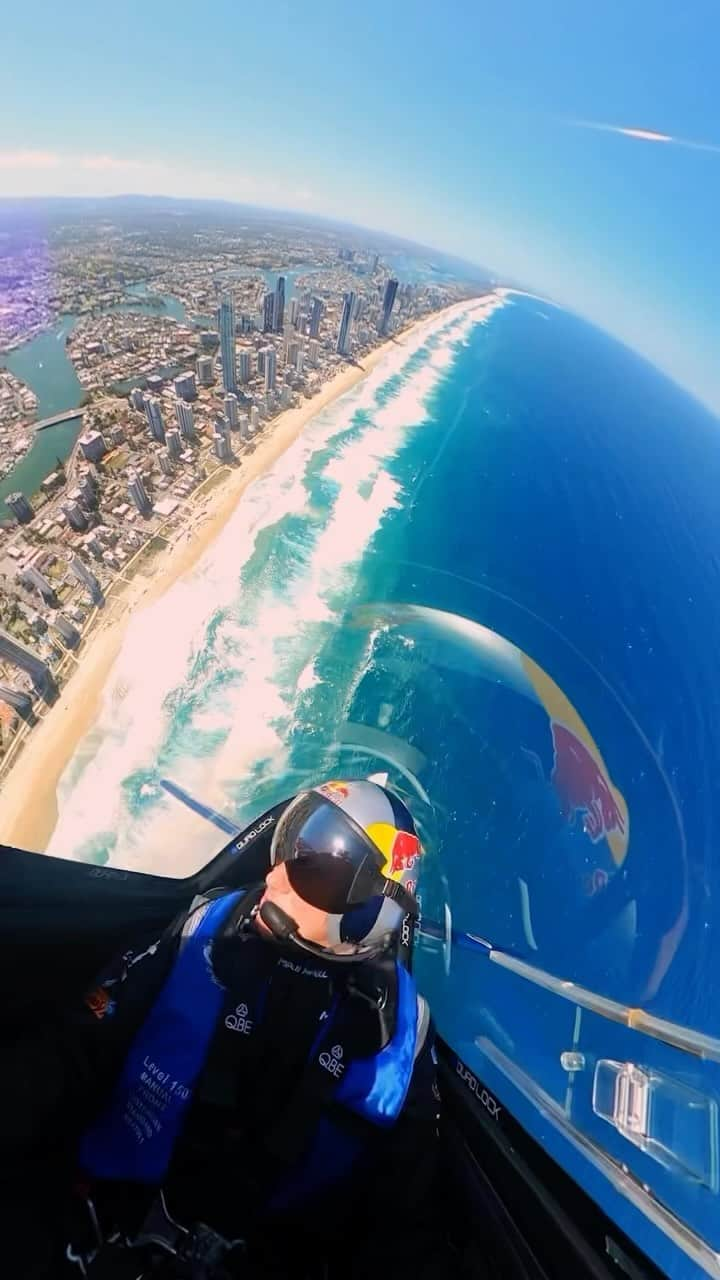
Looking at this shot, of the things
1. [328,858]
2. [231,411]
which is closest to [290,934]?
[328,858]

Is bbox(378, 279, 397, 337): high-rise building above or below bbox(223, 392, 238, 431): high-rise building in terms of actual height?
above

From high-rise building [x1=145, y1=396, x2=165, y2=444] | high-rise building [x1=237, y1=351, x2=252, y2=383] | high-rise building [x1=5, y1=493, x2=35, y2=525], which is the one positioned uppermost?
high-rise building [x1=237, y1=351, x2=252, y2=383]

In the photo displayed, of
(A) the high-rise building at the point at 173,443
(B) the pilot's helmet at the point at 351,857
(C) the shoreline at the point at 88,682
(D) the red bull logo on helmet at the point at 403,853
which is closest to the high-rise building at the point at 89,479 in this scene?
(A) the high-rise building at the point at 173,443

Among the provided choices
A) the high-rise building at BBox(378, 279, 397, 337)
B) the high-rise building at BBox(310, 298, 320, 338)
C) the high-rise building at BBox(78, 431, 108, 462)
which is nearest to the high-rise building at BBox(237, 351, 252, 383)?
the high-rise building at BBox(78, 431, 108, 462)

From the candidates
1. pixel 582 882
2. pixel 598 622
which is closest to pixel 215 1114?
pixel 582 882

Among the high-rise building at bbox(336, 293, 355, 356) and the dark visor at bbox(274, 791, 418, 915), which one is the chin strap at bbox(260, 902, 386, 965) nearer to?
the dark visor at bbox(274, 791, 418, 915)

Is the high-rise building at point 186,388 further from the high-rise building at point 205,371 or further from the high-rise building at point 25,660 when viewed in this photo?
the high-rise building at point 25,660

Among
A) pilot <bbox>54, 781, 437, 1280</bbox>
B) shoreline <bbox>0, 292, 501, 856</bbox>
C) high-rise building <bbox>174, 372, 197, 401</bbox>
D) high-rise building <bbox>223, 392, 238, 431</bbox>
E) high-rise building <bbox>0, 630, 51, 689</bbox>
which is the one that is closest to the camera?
pilot <bbox>54, 781, 437, 1280</bbox>
